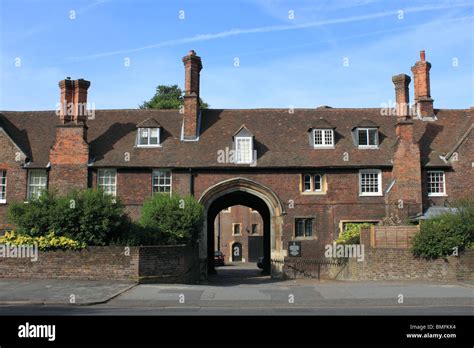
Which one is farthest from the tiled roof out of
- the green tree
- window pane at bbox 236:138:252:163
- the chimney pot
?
the green tree

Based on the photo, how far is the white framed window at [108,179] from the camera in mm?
31391

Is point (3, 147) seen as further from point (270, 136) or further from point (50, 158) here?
point (270, 136)

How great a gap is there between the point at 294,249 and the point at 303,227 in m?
1.46

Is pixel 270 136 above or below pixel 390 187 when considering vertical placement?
above

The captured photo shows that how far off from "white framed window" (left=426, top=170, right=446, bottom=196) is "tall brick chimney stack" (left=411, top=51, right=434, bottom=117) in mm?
5379

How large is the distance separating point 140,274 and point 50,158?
12783 millimetres

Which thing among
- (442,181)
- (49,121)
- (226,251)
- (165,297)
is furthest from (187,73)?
(226,251)

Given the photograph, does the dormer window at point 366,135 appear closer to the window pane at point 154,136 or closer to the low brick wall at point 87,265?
the window pane at point 154,136

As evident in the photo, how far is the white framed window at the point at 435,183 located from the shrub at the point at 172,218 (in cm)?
1419

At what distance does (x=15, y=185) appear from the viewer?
31016 mm

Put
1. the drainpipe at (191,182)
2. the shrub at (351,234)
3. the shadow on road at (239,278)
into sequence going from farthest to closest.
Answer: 1. the drainpipe at (191,182)
2. the shadow on road at (239,278)
3. the shrub at (351,234)

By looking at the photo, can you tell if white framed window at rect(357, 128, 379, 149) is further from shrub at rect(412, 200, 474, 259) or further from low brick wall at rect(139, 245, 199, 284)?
low brick wall at rect(139, 245, 199, 284)

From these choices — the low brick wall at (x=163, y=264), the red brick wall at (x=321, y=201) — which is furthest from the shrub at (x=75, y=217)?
the red brick wall at (x=321, y=201)

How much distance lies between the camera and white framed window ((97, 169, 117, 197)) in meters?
31.4
